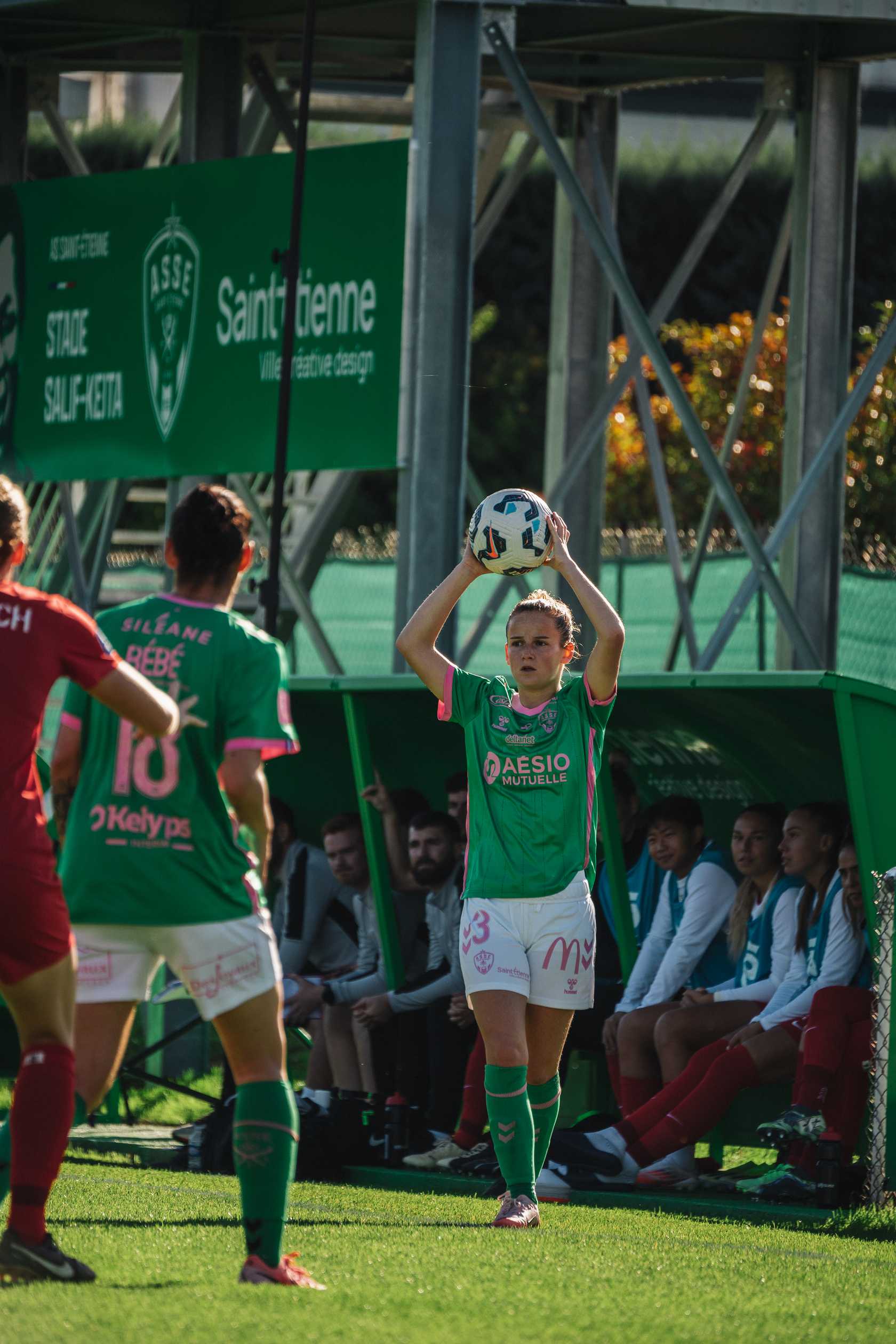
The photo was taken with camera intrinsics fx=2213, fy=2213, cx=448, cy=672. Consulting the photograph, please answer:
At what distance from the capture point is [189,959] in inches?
207

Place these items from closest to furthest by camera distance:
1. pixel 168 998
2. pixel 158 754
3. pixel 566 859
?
1. pixel 158 754
2. pixel 566 859
3. pixel 168 998

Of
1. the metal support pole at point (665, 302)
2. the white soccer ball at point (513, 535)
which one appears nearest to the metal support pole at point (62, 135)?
the metal support pole at point (665, 302)

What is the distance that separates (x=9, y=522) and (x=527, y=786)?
246 centimetres

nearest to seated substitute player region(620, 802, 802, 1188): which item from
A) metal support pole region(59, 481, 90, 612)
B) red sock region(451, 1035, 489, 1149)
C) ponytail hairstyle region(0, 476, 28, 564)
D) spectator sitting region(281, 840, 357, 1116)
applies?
red sock region(451, 1035, 489, 1149)

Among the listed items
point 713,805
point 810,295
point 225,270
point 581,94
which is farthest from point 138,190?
point 713,805

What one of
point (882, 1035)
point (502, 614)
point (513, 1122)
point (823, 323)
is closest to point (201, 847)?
point (513, 1122)

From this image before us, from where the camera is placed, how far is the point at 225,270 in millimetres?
12641

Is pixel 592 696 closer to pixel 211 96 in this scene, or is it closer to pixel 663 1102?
pixel 663 1102

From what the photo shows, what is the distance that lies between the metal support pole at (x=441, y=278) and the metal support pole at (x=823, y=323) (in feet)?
9.38

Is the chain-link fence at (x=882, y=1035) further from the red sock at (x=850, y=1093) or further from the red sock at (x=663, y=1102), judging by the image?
the red sock at (x=663, y=1102)

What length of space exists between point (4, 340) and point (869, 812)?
7.91 meters

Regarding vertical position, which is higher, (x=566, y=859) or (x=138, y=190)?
(x=138, y=190)

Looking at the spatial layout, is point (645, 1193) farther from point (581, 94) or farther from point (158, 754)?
point (581, 94)

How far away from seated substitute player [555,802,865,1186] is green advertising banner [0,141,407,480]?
11.8ft
